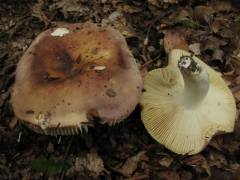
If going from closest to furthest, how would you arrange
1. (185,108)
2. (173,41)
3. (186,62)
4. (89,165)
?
1. (186,62)
2. (89,165)
3. (185,108)
4. (173,41)

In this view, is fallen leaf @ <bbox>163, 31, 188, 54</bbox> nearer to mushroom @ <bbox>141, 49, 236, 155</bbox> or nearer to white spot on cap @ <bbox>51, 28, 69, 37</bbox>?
mushroom @ <bbox>141, 49, 236, 155</bbox>

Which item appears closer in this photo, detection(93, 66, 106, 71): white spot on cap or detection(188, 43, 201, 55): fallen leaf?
detection(93, 66, 106, 71): white spot on cap

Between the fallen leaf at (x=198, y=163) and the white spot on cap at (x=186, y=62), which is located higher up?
the white spot on cap at (x=186, y=62)

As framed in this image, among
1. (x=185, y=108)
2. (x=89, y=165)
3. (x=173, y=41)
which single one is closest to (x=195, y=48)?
(x=173, y=41)

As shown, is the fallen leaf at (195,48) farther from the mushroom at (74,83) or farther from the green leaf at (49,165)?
the green leaf at (49,165)

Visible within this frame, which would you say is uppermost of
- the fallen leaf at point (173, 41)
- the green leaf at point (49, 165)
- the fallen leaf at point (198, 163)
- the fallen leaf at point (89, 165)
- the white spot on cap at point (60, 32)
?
the white spot on cap at point (60, 32)

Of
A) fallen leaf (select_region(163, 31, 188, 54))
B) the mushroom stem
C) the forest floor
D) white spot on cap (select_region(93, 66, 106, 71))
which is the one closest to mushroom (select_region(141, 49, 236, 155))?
the mushroom stem

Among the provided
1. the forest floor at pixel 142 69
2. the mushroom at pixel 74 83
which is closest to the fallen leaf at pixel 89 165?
the forest floor at pixel 142 69

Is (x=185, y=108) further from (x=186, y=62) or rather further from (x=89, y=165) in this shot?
(x=89, y=165)
